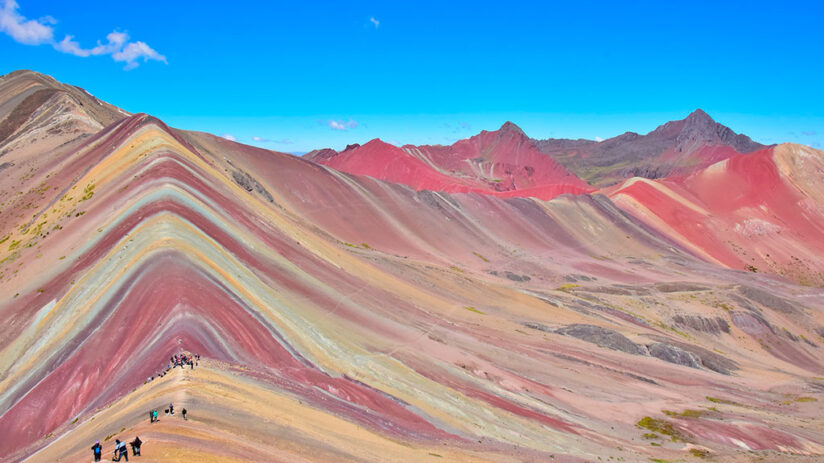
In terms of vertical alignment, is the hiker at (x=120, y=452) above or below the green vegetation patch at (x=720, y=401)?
above

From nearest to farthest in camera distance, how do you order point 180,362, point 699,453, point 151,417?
point 151,417 → point 180,362 → point 699,453

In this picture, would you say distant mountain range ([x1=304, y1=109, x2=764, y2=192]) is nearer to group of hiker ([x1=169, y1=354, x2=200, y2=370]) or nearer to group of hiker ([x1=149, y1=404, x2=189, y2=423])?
group of hiker ([x1=169, y1=354, x2=200, y2=370])

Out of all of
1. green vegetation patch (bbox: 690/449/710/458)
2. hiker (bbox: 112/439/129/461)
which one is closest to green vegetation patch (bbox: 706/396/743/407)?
green vegetation patch (bbox: 690/449/710/458)

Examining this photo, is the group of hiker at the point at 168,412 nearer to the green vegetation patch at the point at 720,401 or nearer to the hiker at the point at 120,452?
the hiker at the point at 120,452

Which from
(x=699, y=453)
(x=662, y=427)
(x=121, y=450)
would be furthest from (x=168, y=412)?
(x=662, y=427)

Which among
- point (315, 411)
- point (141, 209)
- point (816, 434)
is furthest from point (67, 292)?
point (816, 434)

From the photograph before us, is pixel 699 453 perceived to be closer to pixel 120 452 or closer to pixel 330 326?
pixel 330 326

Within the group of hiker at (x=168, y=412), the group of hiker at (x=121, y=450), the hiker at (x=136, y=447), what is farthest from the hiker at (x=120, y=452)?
the group of hiker at (x=168, y=412)

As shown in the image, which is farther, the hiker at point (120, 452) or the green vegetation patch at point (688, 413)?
the green vegetation patch at point (688, 413)

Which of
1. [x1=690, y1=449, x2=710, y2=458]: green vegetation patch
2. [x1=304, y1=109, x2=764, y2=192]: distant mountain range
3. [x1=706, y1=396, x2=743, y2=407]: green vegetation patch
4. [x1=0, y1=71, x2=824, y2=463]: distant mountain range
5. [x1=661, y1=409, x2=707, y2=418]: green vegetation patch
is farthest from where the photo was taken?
[x1=304, y1=109, x2=764, y2=192]: distant mountain range

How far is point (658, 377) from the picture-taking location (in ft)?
148

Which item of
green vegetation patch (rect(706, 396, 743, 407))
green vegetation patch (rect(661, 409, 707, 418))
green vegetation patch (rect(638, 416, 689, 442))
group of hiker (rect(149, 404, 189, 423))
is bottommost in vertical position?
green vegetation patch (rect(638, 416, 689, 442))

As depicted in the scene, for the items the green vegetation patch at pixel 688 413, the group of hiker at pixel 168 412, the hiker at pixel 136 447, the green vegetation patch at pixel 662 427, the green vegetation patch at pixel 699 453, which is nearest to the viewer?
the hiker at pixel 136 447

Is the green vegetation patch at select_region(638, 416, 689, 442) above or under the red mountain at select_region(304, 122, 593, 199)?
under
